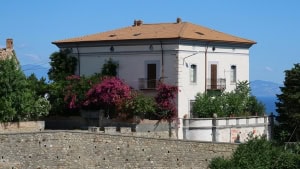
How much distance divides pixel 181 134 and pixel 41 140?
10455mm

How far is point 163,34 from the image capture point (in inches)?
1694

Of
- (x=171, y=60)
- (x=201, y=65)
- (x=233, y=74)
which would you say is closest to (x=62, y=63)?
(x=171, y=60)

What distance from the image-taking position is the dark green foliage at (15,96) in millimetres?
37031

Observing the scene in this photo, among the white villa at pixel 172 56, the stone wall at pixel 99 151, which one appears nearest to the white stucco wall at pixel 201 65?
the white villa at pixel 172 56

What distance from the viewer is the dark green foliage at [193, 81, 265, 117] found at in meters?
42.8

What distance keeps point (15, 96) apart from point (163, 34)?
962cm

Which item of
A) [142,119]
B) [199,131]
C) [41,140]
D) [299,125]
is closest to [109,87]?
[142,119]

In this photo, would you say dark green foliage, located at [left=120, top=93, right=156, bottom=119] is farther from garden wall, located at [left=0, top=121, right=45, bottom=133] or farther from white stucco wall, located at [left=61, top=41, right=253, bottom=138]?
garden wall, located at [left=0, top=121, right=45, bottom=133]

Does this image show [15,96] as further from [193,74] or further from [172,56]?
[193,74]

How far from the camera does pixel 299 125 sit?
149 feet

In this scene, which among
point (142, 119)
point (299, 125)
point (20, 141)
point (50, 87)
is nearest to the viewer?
point (20, 141)

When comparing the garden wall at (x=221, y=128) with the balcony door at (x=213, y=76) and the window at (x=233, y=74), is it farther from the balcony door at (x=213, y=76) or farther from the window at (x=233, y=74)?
the window at (x=233, y=74)

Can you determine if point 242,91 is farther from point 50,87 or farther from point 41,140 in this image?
point 41,140

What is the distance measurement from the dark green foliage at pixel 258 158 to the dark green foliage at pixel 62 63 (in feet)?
45.3
